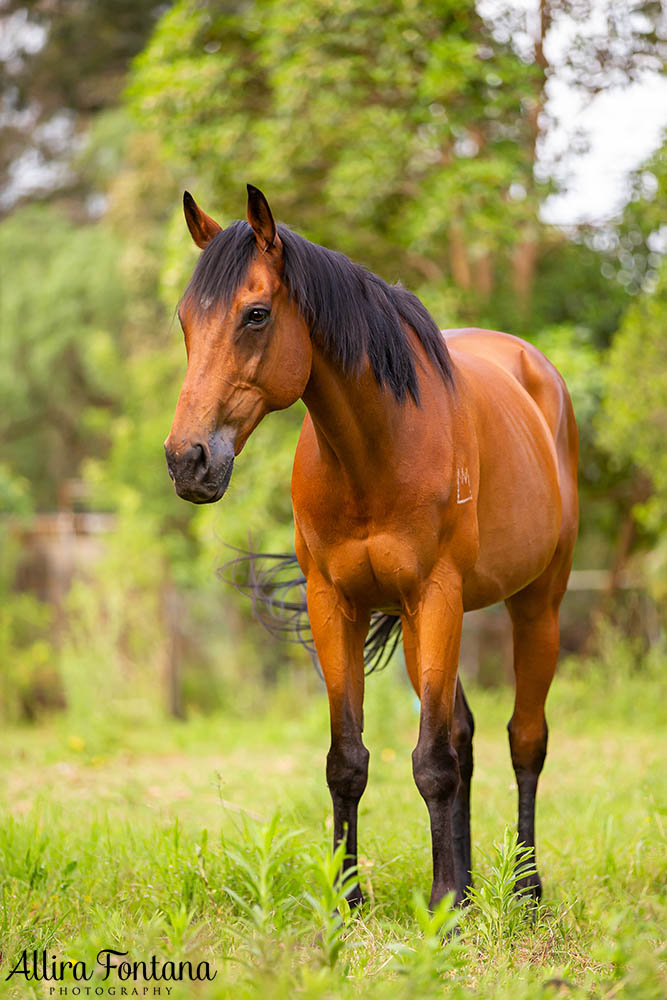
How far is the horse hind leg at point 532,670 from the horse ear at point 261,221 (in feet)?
6.21

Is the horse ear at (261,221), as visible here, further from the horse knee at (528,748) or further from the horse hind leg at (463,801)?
the horse knee at (528,748)

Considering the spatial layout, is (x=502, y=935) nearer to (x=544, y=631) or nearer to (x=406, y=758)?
(x=544, y=631)

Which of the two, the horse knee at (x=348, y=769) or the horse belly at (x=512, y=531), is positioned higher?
the horse belly at (x=512, y=531)

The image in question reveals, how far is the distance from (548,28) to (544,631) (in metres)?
6.95

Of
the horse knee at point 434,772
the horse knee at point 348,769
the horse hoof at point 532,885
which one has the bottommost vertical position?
the horse hoof at point 532,885

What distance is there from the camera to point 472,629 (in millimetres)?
11180

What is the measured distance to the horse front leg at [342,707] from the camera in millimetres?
3213

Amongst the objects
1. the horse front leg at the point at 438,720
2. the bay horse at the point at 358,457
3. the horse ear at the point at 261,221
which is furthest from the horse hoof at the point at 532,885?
the horse ear at the point at 261,221

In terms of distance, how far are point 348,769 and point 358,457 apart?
97 cm

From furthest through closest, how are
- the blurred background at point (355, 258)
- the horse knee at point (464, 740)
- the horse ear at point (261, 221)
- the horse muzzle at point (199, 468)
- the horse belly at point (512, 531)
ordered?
the blurred background at point (355, 258), the horse knee at point (464, 740), the horse belly at point (512, 531), the horse ear at point (261, 221), the horse muzzle at point (199, 468)

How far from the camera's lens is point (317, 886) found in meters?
3.28

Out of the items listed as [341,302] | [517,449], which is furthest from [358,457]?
[517,449]

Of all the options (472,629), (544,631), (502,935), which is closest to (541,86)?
(472,629)

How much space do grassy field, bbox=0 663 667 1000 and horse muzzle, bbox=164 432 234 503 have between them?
0.84 metres
